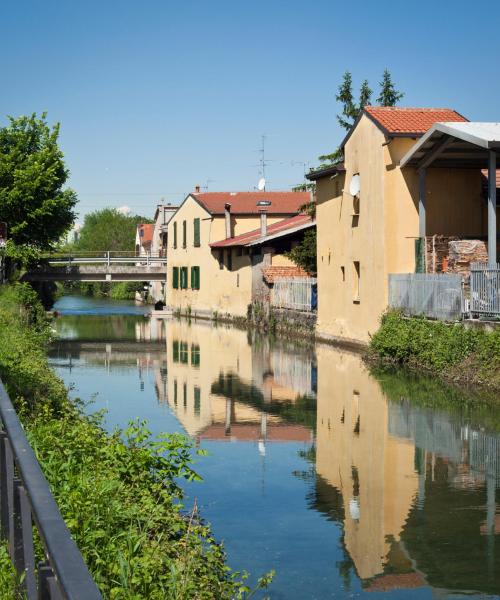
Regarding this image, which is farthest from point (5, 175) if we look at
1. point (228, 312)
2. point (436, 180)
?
point (436, 180)

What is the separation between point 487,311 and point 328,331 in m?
11.8

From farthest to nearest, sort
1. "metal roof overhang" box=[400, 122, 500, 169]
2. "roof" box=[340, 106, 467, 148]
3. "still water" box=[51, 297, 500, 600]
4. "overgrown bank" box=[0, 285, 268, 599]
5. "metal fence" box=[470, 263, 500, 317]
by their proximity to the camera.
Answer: "roof" box=[340, 106, 467, 148], "metal roof overhang" box=[400, 122, 500, 169], "metal fence" box=[470, 263, 500, 317], "still water" box=[51, 297, 500, 600], "overgrown bank" box=[0, 285, 268, 599]

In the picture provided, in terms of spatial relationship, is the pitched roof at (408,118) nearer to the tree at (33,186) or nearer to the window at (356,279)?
the window at (356,279)

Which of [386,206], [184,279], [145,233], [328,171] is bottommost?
[184,279]

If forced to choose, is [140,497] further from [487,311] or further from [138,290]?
[138,290]

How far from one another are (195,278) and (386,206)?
2661 cm

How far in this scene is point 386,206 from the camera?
24641 millimetres

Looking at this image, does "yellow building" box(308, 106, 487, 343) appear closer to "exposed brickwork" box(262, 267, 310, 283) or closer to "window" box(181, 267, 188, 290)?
"exposed brickwork" box(262, 267, 310, 283)

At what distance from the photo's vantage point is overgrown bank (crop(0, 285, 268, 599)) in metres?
5.27

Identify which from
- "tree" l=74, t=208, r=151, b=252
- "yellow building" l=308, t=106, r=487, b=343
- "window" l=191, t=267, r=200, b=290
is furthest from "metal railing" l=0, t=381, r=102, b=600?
"tree" l=74, t=208, r=151, b=252

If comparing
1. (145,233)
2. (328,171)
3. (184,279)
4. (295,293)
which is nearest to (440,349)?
(328,171)

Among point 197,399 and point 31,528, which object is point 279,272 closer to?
point 197,399

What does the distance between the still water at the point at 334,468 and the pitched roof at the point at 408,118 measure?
606 centimetres

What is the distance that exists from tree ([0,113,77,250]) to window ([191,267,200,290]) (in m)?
7.03
